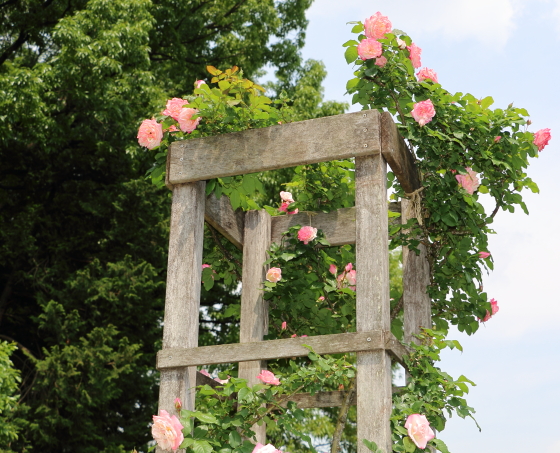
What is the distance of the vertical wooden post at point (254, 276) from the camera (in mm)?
4418

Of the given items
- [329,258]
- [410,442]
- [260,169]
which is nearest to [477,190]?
[329,258]

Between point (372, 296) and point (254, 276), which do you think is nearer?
point (372, 296)

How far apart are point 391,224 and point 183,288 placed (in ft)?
4.72

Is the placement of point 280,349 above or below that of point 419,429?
above

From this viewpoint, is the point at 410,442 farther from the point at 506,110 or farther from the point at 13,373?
the point at 13,373

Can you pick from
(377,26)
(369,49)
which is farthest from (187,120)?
(377,26)

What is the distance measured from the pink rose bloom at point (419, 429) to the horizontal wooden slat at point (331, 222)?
1442 millimetres

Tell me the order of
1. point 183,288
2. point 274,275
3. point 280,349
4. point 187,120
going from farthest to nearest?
point 274,275
point 187,120
point 183,288
point 280,349

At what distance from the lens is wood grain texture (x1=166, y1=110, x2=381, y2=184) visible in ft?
11.5

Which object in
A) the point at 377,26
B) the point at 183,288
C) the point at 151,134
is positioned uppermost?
the point at 377,26

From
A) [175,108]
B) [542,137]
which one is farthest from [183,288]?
[542,137]

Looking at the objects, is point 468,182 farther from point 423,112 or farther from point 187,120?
point 187,120

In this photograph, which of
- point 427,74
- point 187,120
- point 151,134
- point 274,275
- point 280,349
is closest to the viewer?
point 280,349

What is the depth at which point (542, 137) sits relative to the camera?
4.12 metres
